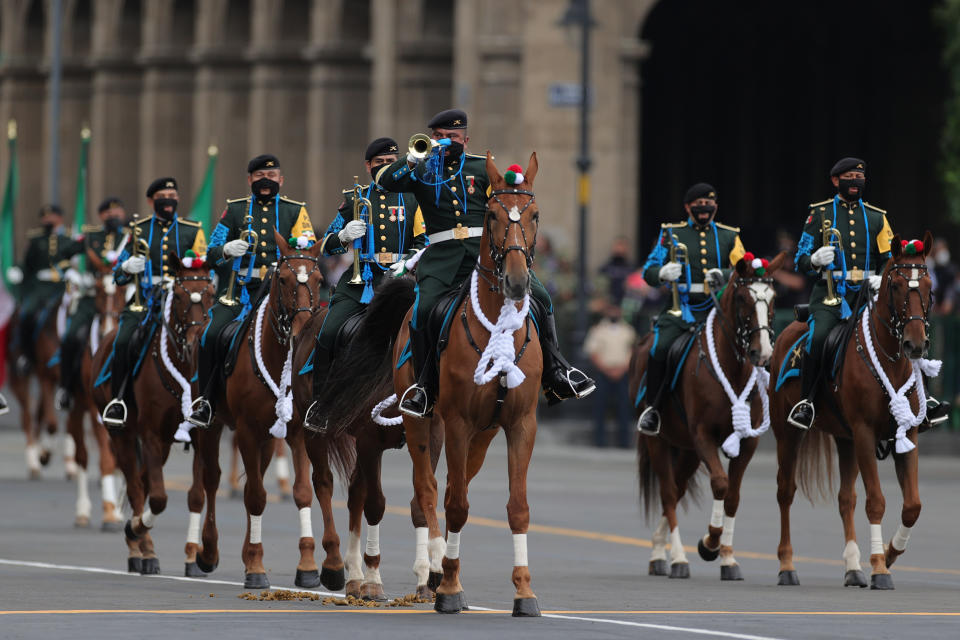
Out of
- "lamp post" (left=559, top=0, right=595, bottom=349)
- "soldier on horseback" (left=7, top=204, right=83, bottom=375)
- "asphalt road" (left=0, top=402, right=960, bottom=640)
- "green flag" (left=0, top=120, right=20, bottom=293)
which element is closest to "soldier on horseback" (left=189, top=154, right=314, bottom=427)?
"asphalt road" (left=0, top=402, right=960, bottom=640)

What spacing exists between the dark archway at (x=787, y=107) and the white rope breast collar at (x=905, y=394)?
32.6 metres

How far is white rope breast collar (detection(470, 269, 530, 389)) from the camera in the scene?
13609 mm

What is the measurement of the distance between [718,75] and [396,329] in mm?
41981

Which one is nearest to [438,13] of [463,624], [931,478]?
[931,478]

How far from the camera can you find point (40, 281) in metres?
27.1

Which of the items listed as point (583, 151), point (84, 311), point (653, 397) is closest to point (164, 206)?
point (653, 397)

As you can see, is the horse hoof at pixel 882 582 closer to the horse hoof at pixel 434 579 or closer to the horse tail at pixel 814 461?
the horse tail at pixel 814 461

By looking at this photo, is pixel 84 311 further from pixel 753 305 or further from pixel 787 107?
pixel 787 107

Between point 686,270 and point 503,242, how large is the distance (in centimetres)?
531

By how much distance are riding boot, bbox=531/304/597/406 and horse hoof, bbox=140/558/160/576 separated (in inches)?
151

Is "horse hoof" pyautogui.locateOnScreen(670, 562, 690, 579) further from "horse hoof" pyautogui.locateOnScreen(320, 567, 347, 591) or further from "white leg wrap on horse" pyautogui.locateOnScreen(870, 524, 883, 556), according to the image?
"horse hoof" pyautogui.locateOnScreen(320, 567, 347, 591)

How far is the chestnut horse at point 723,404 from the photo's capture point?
1728 centimetres

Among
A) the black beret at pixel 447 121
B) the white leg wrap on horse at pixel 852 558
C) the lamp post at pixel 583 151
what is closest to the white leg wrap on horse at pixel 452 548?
the black beret at pixel 447 121

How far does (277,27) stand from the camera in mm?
50781
